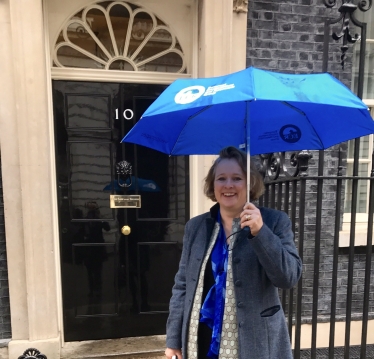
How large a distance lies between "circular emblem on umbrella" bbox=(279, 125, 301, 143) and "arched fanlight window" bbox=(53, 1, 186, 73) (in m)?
2.01

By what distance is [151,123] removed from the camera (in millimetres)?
1745

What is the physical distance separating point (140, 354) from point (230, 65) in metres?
3.16

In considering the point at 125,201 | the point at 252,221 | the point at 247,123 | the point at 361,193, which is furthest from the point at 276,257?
the point at 361,193

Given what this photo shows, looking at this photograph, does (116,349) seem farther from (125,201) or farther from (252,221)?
(252,221)

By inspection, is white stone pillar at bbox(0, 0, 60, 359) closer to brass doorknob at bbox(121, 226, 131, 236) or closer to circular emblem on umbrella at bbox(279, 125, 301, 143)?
brass doorknob at bbox(121, 226, 131, 236)

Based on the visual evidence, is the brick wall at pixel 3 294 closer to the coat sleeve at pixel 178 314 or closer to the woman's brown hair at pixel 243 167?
the coat sleeve at pixel 178 314

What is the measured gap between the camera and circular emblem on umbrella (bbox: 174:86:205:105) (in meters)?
1.30

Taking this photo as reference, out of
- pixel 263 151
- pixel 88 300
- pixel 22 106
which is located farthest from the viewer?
pixel 88 300

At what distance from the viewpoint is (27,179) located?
9.95 feet

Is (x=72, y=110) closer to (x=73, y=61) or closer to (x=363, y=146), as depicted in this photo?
Result: (x=73, y=61)

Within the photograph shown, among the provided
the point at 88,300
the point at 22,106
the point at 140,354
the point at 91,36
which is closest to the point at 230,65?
the point at 91,36

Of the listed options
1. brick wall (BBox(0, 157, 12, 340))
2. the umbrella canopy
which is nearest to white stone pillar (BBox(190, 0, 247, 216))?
the umbrella canopy

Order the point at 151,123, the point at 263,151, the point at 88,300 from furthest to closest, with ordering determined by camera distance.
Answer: the point at 88,300 → the point at 263,151 → the point at 151,123

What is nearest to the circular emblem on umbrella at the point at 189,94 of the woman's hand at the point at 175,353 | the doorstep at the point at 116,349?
the woman's hand at the point at 175,353
